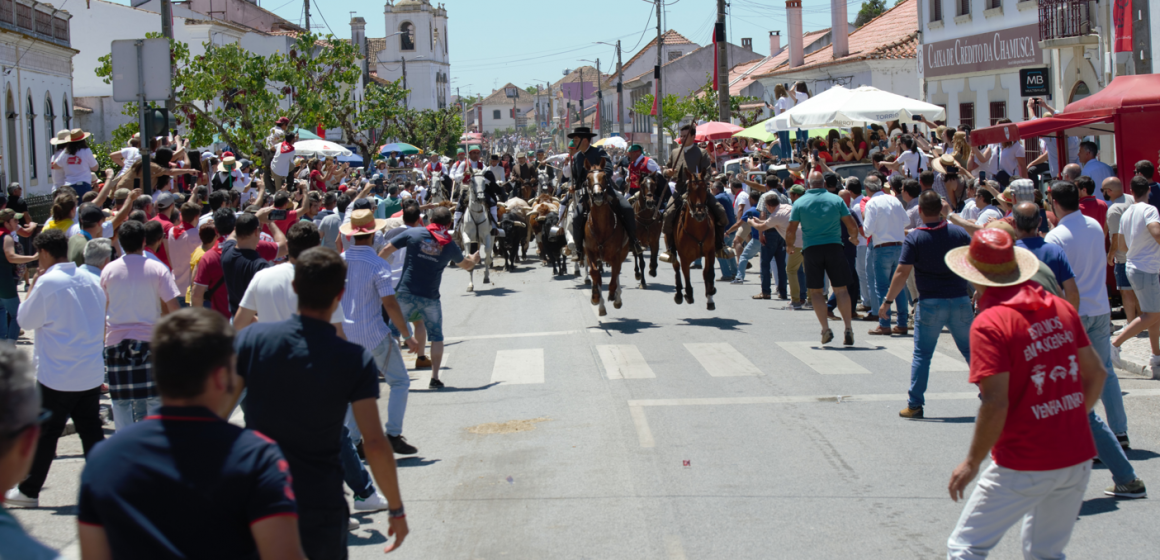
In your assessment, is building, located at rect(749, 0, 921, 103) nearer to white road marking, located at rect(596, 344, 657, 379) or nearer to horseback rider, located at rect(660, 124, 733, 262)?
horseback rider, located at rect(660, 124, 733, 262)

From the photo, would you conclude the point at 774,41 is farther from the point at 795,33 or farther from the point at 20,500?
the point at 20,500

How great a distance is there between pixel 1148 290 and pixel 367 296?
778 centimetres

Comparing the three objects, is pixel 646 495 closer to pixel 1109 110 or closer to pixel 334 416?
pixel 334 416

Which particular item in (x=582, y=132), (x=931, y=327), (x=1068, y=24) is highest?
(x=1068, y=24)

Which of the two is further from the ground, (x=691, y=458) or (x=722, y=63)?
(x=722, y=63)

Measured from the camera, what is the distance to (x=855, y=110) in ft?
63.2

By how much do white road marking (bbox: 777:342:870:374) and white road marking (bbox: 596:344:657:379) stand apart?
1.82 meters

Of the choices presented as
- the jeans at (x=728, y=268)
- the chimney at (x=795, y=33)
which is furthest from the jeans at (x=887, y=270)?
the chimney at (x=795, y=33)

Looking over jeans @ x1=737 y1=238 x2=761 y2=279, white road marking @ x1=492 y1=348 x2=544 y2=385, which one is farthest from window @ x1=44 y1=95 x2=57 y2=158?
white road marking @ x1=492 y1=348 x2=544 y2=385

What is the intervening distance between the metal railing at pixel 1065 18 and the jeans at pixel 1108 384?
18.5 metres

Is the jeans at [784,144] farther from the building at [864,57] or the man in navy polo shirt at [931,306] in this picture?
the man in navy polo shirt at [931,306]

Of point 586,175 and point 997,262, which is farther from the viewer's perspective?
point 586,175

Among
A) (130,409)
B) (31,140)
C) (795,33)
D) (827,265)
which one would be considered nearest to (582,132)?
(827,265)

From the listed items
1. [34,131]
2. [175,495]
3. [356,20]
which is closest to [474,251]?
[175,495]
